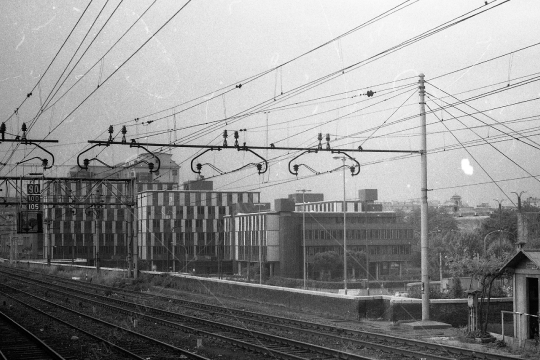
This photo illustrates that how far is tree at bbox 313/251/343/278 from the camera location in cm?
9662

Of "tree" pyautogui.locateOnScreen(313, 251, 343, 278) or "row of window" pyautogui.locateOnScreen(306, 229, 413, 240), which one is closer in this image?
"tree" pyautogui.locateOnScreen(313, 251, 343, 278)

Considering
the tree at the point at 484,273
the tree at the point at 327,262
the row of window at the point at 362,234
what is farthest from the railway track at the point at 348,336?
the row of window at the point at 362,234

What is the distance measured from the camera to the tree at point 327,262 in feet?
317

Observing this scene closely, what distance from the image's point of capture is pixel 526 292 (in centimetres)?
2097

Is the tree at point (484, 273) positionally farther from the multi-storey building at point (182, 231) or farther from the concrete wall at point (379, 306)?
the multi-storey building at point (182, 231)

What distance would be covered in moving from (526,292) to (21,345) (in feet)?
52.2

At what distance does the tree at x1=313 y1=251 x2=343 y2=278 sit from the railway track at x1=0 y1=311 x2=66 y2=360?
7301 cm

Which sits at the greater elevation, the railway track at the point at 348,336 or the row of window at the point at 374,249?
the railway track at the point at 348,336

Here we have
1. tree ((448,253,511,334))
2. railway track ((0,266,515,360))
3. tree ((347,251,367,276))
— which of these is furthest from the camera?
tree ((347,251,367,276))

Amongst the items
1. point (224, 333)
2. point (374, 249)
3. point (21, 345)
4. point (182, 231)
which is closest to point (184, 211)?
point (182, 231)

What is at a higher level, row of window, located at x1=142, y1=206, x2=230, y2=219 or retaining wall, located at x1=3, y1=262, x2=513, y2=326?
row of window, located at x1=142, y1=206, x2=230, y2=219

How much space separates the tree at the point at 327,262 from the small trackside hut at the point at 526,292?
2975 inches

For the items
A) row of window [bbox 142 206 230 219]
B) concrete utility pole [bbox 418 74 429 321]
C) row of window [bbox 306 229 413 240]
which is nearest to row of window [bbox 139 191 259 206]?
row of window [bbox 142 206 230 219]

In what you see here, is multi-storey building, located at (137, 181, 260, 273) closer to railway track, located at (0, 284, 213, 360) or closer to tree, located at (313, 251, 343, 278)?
tree, located at (313, 251, 343, 278)
